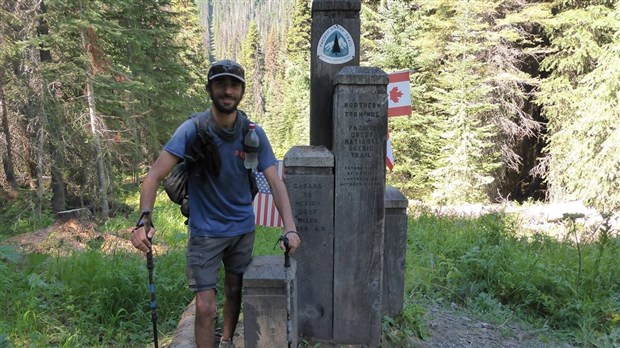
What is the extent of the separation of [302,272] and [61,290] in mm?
2635

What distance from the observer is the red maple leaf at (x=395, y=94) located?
5426 millimetres

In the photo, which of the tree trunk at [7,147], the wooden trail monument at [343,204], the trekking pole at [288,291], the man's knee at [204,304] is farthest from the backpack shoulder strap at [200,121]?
the tree trunk at [7,147]

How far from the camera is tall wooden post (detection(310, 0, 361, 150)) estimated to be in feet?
11.6

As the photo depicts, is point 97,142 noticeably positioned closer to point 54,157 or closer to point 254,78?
point 54,157

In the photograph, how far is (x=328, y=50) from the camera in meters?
3.65

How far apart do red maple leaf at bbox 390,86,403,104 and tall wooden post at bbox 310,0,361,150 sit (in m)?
1.86

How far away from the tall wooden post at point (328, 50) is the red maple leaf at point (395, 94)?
1.86 m

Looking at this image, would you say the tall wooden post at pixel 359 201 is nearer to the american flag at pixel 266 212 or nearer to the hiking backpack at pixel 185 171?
the hiking backpack at pixel 185 171

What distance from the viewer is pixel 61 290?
4.30 m

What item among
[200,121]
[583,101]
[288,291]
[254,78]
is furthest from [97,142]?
[254,78]

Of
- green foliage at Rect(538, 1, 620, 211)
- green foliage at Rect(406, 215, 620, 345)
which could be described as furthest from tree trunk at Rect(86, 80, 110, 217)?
green foliage at Rect(538, 1, 620, 211)

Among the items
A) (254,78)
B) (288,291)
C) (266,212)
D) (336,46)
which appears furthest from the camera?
(254,78)

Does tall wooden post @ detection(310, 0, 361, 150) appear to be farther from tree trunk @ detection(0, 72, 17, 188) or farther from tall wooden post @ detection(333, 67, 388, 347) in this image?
tree trunk @ detection(0, 72, 17, 188)

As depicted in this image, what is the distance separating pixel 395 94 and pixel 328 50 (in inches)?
80.3
